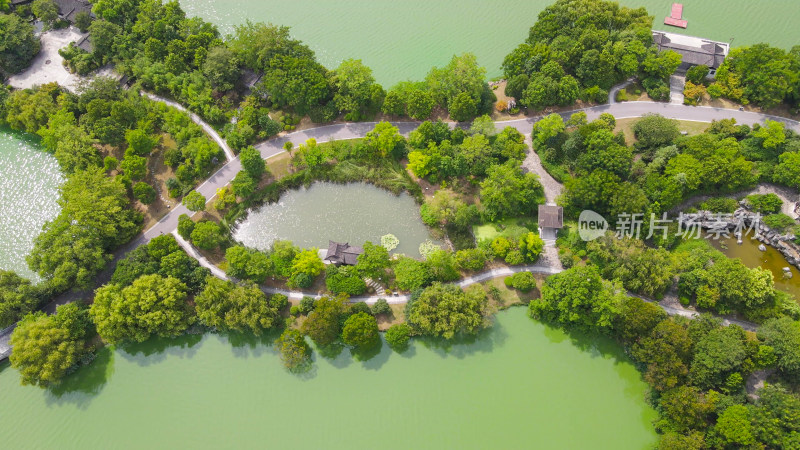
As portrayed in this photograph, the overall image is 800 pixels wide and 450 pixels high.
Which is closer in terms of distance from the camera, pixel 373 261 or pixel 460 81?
pixel 373 261

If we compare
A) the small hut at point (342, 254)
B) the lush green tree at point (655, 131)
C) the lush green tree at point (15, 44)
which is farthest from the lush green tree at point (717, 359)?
the lush green tree at point (15, 44)

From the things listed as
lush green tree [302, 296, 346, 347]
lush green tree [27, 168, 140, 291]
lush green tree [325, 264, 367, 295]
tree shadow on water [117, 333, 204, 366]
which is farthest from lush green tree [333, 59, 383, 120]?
tree shadow on water [117, 333, 204, 366]

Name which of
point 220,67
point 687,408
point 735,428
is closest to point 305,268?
point 220,67

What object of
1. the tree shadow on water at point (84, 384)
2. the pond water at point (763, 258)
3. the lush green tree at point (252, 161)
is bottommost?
the tree shadow on water at point (84, 384)

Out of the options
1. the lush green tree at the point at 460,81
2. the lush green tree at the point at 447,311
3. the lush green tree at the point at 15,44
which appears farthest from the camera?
the lush green tree at the point at 15,44

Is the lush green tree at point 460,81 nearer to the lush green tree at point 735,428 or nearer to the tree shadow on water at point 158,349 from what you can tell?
the tree shadow on water at point 158,349

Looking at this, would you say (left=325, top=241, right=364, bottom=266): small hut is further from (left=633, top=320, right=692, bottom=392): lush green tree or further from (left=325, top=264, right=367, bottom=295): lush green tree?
(left=633, top=320, right=692, bottom=392): lush green tree

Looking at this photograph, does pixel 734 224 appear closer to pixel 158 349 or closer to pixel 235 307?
pixel 235 307
